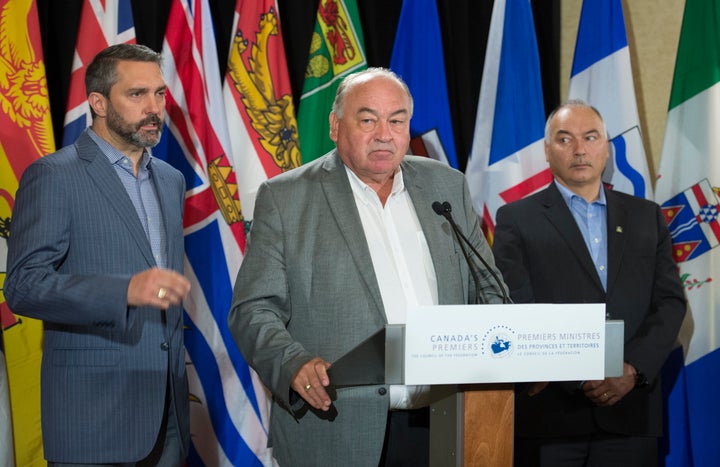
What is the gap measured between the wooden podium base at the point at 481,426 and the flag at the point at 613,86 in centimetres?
241

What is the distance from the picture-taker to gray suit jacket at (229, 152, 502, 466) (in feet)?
7.25

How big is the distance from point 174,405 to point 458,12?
9.51 feet

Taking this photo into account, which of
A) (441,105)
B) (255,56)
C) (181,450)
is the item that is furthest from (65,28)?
(181,450)

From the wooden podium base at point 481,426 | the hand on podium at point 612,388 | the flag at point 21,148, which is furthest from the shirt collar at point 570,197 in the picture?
the flag at point 21,148

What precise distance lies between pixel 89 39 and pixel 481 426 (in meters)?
2.60

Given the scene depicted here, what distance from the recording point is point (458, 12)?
4.64 meters

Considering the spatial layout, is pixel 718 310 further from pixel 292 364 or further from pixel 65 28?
pixel 65 28

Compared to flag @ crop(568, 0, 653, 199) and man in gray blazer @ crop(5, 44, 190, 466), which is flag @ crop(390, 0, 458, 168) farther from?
man in gray blazer @ crop(5, 44, 190, 466)

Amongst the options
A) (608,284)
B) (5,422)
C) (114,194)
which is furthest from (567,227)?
(5,422)

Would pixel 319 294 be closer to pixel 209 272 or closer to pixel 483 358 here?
pixel 483 358

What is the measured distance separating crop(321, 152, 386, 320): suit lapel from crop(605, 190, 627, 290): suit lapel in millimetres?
1340

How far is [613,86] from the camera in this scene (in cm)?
417

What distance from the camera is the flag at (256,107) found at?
392 cm

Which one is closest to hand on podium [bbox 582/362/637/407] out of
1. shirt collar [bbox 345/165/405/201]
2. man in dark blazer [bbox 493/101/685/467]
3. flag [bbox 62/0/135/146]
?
man in dark blazer [bbox 493/101/685/467]
